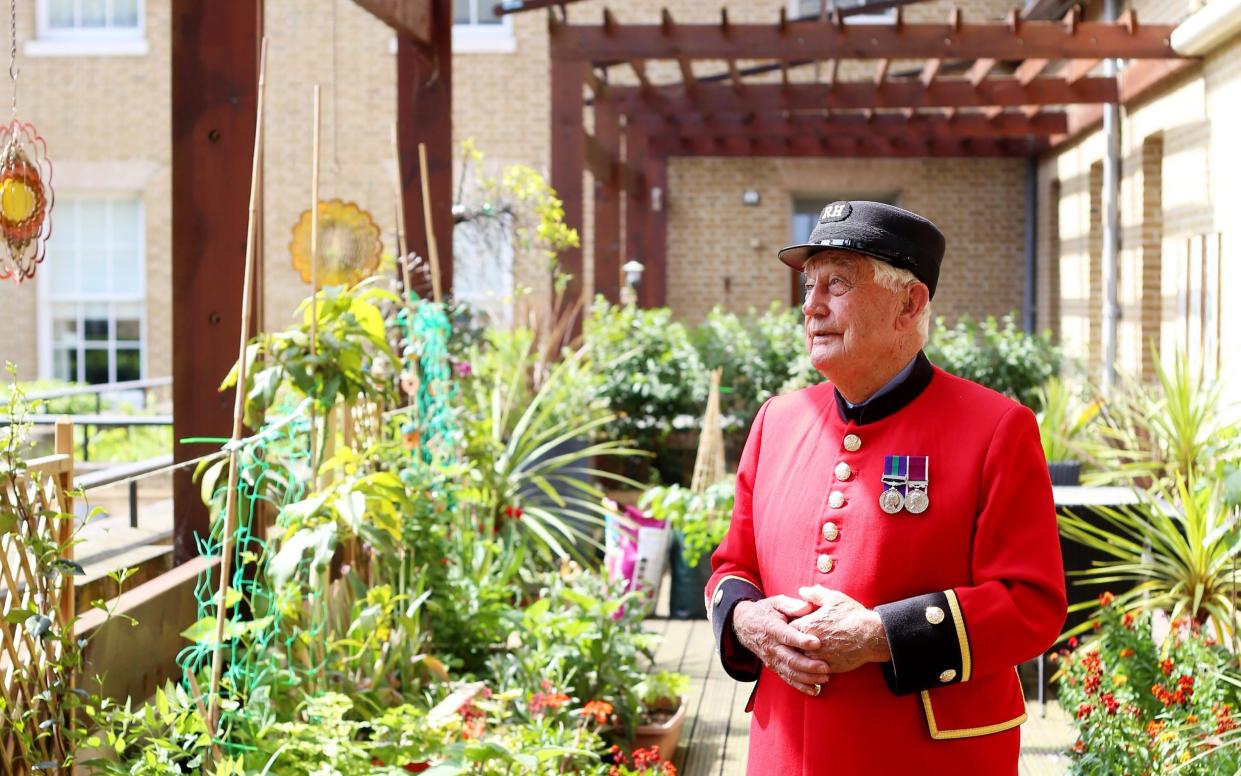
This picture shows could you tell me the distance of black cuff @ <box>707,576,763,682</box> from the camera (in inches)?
84.1

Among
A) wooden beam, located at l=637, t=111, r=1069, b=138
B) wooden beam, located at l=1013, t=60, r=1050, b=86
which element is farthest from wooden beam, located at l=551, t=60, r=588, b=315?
wooden beam, located at l=637, t=111, r=1069, b=138

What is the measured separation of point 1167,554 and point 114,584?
3058 millimetres

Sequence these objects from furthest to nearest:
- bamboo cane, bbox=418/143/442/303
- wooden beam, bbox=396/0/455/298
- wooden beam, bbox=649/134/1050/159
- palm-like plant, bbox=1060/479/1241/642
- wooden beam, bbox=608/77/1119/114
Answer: wooden beam, bbox=649/134/1050/159
wooden beam, bbox=608/77/1119/114
wooden beam, bbox=396/0/455/298
bamboo cane, bbox=418/143/442/303
palm-like plant, bbox=1060/479/1241/642

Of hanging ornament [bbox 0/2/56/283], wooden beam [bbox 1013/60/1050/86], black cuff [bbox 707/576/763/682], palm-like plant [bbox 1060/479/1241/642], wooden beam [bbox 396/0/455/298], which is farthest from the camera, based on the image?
wooden beam [bbox 1013/60/1050/86]

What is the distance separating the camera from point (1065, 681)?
3727 millimetres

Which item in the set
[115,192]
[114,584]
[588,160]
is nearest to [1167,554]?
[114,584]

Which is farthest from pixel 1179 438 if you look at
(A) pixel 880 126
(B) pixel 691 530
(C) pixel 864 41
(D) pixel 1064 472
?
(A) pixel 880 126

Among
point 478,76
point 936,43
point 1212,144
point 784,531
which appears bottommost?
point 784,531

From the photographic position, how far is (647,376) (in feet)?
28.6

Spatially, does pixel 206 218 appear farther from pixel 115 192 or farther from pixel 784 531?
pixel 115 192

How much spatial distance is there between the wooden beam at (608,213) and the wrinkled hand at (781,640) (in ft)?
28.7

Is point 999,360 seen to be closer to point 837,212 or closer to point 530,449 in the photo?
point 530,449

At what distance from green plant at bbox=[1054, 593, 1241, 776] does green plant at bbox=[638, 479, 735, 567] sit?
214 centimetres

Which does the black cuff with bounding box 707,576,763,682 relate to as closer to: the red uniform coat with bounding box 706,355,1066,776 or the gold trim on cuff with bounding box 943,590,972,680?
the red uniform coat with bounding box 706,355,1066,776
